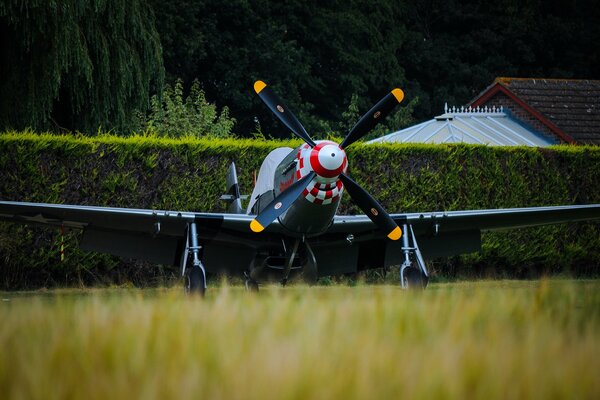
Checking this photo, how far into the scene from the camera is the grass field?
289 cm

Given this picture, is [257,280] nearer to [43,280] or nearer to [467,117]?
[43,280]

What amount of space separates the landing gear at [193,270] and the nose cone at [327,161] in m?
1.70

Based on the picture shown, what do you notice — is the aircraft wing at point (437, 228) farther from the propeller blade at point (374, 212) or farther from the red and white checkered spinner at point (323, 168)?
the red and white checkered spinner at point (323, 168)

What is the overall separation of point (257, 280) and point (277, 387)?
419 inches

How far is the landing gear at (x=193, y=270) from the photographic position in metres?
11.8

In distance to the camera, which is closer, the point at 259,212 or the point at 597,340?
the point at 597,340

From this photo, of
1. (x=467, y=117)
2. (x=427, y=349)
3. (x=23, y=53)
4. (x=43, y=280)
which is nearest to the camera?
(x=427, y=349)

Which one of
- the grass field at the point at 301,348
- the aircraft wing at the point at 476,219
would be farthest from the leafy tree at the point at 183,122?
the grass field at the point at 301,348

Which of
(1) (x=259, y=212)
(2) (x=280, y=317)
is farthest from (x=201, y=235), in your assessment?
(2) (x=280, y=317)

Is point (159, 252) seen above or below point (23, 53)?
below

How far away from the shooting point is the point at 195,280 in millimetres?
11812

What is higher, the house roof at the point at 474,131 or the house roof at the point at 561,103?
the house roof at the point at 561,103

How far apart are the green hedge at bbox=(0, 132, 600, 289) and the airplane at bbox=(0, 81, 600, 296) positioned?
2211mm

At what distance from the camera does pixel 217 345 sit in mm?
3430
